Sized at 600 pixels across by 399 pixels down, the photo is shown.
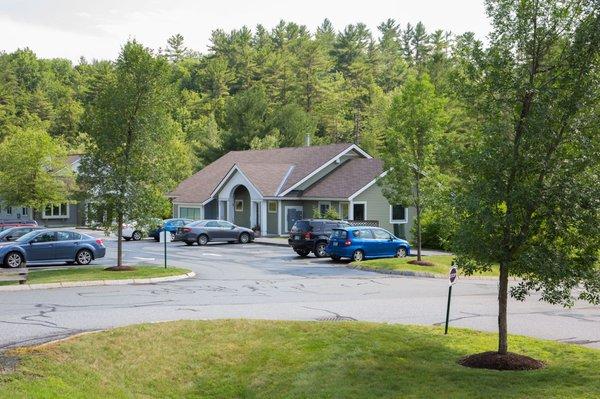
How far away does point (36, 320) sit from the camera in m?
15.2

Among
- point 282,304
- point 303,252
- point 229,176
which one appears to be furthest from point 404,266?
point 229,176

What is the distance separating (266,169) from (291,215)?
209 inches

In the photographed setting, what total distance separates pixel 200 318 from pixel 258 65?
88689 millimetres

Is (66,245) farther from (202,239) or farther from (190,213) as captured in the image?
(190,213)

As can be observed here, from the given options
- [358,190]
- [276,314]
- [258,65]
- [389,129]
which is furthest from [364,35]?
[276,314]

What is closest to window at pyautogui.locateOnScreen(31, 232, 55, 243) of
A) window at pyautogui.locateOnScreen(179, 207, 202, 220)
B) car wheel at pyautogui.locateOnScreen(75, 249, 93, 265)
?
car wheel at pyautogui.locateOnScreen(75, 249, 93, 265)

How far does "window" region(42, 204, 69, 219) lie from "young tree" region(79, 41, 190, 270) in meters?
42.7

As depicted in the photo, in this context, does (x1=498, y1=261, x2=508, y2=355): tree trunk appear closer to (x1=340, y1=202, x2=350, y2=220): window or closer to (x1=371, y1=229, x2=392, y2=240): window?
(x1=371, y1=229, x2=392, y2=240): window

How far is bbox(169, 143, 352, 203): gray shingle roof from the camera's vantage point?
167 feet

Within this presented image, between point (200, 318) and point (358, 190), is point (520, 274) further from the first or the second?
point (358, 190)

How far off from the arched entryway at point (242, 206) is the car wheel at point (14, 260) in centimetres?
2571

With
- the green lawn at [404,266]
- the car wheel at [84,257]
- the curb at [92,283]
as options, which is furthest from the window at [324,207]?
the curb at [92,283]

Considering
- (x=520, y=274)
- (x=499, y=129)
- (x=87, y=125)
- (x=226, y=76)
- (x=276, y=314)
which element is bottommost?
(x=276, y=314)

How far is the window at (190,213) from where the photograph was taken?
55688 mm
